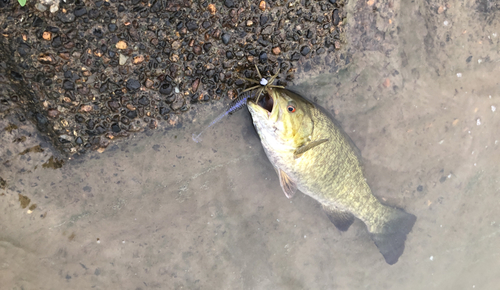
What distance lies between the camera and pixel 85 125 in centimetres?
279

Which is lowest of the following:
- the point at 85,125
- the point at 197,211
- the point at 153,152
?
the point at 197,211

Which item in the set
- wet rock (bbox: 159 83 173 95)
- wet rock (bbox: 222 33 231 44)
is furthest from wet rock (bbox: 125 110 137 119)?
wet rock (bbox: 222 33 231 44)

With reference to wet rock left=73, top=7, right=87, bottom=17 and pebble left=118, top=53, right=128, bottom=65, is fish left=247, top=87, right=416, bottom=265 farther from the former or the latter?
wet rock left=73, top=7, right=87, bottom=17

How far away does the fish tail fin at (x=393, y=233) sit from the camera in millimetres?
3531

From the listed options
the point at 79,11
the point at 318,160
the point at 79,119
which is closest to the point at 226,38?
the point at 79,11

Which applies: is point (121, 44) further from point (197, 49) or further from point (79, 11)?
point (197, 49)

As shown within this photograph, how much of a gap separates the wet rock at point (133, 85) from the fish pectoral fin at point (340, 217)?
256 cm

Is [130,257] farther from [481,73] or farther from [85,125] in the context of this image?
[481,73]

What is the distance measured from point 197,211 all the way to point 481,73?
403cm

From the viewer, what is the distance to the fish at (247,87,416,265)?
2.61 m

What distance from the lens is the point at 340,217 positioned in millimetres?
3396

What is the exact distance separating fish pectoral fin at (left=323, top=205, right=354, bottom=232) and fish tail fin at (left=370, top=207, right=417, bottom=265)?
424 mm

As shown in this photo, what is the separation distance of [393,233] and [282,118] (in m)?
2.35

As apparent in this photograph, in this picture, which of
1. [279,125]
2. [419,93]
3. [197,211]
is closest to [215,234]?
[197,211]
